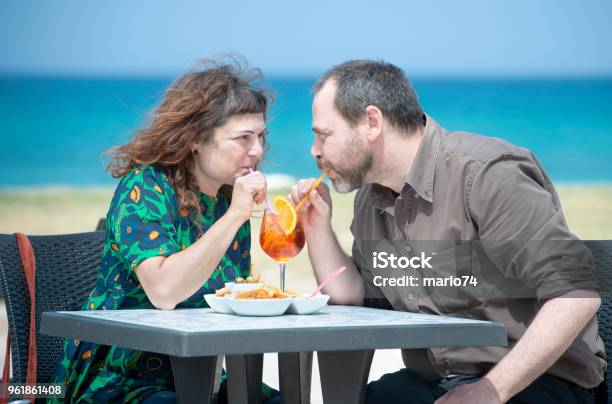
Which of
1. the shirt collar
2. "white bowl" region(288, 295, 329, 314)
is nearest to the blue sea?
the shirt collar

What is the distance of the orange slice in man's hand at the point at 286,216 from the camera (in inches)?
92.7

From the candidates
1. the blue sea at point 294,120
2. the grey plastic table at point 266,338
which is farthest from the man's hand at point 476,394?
the blue sea at point 294,120

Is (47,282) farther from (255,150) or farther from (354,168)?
(354,168)

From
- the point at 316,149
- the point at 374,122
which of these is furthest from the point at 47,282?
the point at 374,122

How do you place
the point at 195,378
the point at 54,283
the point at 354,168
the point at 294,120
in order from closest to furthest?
the point at 195,378, the point at 354,168, the point at 54,283, the point at 294,120

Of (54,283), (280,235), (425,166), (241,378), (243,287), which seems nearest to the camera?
(241,378)

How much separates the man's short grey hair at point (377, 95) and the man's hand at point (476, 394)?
80cm

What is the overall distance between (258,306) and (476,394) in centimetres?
49

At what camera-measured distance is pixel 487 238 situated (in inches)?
90.0

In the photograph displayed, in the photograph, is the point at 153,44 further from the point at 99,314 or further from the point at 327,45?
the point at 99,314

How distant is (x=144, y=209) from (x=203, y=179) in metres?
0.31

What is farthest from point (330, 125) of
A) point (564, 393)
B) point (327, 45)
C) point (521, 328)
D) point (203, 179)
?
point (327, 45)

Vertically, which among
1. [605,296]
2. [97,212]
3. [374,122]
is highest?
[374,122]

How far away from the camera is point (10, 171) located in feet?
45.3
